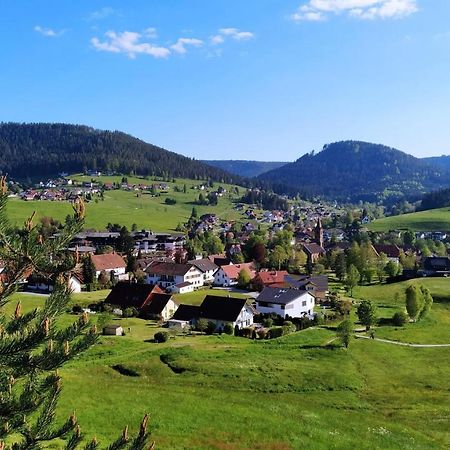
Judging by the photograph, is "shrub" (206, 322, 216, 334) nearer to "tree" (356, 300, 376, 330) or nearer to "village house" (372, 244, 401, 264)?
"tree" (356, 300, 376, 330)

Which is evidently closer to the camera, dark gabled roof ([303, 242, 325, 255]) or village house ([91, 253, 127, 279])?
village house ([91, 253, 127, 279])

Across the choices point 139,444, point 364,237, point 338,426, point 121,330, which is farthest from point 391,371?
point 364,237

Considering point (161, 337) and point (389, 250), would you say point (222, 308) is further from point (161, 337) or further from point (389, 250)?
point (389, 250)

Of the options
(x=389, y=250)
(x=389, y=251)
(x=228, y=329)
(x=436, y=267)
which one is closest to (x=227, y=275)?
(x=228, y=329)

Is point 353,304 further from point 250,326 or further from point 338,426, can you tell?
point 338,426

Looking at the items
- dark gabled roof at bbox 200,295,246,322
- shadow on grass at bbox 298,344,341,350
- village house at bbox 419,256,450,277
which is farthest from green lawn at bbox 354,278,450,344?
dark gabled roof at bbox 200,295,246,322

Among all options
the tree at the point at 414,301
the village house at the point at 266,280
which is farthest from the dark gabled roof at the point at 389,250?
the tree at the point at 414,301
